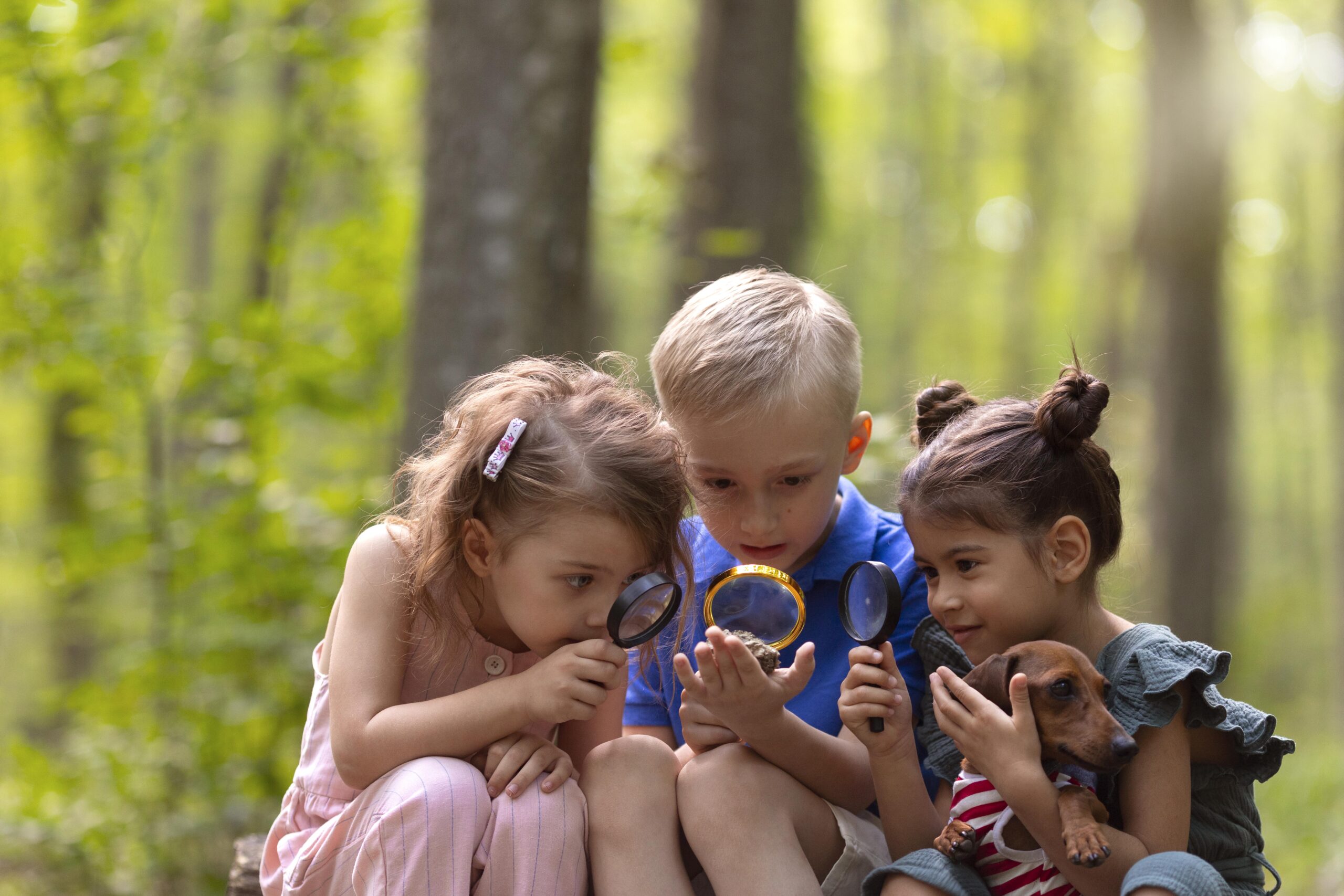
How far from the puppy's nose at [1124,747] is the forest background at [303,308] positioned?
793 mm

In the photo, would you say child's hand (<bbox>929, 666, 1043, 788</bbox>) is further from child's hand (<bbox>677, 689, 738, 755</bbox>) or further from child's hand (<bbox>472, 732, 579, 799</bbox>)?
child's hand (<bbox>472, 732, 579, 799</bbox>)

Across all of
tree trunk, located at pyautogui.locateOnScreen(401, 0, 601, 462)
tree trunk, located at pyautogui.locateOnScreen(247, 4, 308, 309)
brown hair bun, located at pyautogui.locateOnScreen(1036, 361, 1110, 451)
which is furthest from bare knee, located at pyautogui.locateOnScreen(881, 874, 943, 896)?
tree trunk, located at pyautogui.locateOnScreen(247, 4, 308, 309)

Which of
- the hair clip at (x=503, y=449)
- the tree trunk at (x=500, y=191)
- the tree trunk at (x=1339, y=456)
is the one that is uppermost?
the tree trunk at (x=500, y=191)

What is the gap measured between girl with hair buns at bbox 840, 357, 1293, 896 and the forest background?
404mm

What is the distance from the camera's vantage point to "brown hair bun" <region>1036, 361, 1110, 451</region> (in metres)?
2.20

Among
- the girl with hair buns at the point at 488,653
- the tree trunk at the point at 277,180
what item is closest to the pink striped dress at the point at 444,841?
the girl with hair buns at the point at 488,653

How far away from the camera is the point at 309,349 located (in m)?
4.71

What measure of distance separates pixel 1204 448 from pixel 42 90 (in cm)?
779

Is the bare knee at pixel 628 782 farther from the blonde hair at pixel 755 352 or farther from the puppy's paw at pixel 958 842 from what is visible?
the blonde hair at pixel 755 352

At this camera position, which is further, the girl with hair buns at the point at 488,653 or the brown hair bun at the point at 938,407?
the brown hair bun at the point at 938,407

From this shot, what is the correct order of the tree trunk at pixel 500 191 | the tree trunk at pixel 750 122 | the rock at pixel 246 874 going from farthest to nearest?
1. the tree trunk at pixel 750 122
2. the tree trunk at pixel 500 191
3. the rock at pixel 246 874

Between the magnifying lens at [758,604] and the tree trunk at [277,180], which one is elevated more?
the tree trunk at [277,180]

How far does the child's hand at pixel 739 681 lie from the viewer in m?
2.16

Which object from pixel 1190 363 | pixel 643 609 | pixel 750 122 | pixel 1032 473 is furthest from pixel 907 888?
pixel 1190 363
